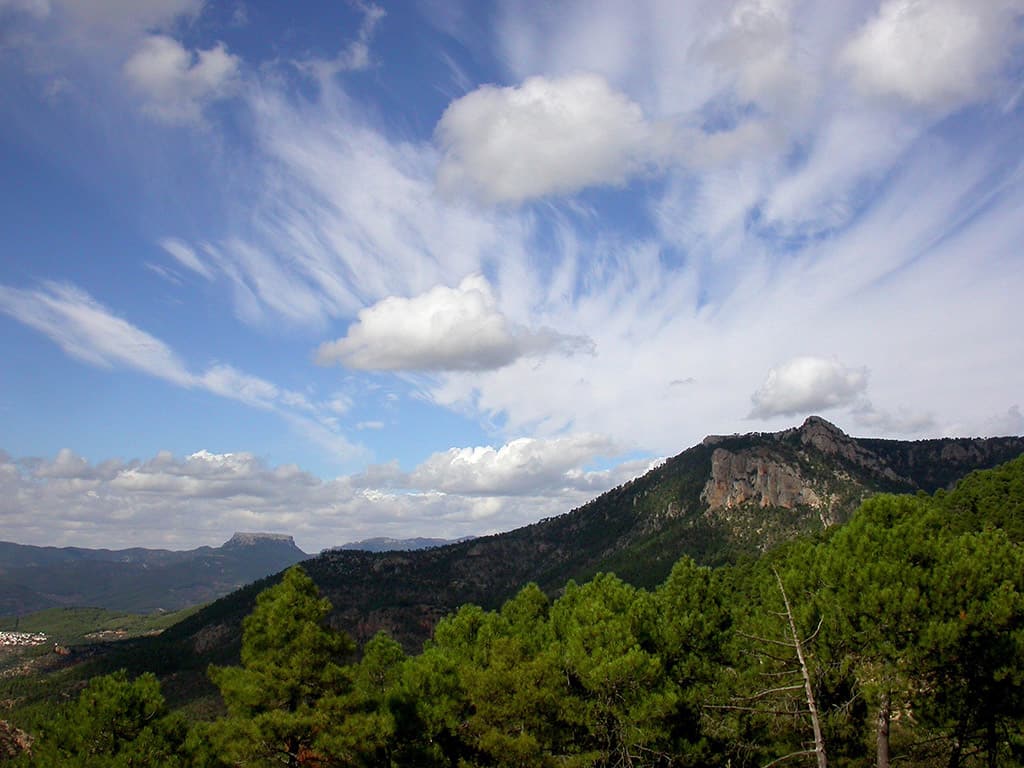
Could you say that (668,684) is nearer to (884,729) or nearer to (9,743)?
(884,729)

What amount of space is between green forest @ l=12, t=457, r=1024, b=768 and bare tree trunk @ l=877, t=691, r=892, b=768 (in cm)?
6

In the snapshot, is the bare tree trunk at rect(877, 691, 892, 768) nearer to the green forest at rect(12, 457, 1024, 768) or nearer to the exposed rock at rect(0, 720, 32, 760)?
the green forest at rect(12, 457, 1024, 768)

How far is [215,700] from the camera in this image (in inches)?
5305

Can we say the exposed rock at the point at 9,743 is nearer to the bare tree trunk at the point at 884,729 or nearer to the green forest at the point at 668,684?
the green forest at the point at 668,684

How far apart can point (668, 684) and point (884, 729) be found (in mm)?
7015

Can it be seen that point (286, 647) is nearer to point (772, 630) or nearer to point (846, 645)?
point (772, 630)

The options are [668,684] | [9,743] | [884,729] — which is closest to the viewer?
[884,729]

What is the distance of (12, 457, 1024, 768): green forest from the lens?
19.0 metres

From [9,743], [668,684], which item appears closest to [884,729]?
[668,684]

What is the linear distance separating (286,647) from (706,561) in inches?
6295

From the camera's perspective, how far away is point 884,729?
19.8 metres

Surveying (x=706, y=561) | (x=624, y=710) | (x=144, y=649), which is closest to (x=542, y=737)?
(x=624, y=710)

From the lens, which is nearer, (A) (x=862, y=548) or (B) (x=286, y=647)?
(A) (x=862, y=548)

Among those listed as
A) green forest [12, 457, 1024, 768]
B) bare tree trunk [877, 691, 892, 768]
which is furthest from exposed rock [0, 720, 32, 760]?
bare tree trunk [877, 691, 892, 768]
